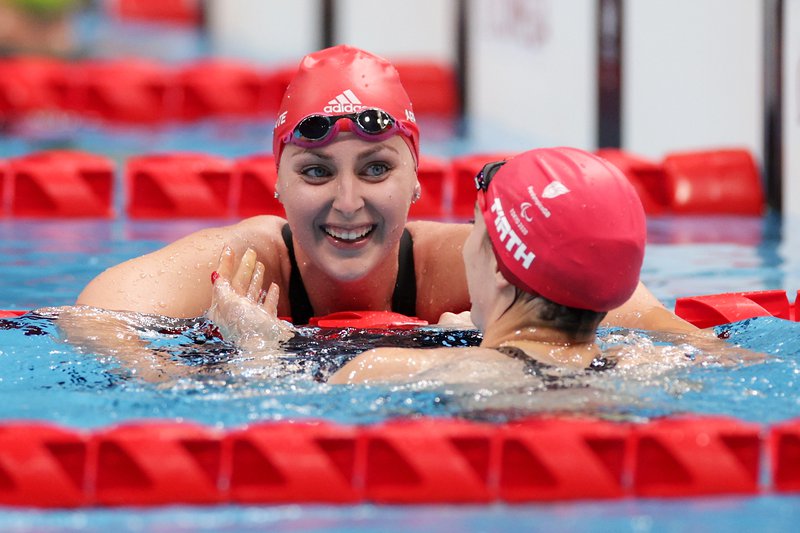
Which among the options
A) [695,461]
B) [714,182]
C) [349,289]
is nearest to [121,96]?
[714,182]

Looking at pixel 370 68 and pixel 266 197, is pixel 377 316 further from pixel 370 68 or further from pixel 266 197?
pixel 266 197

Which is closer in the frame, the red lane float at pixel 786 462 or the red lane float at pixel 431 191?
the red lane float at pixel 786 462

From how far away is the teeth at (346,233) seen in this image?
3645 mm

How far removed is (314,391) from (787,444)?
1063mm

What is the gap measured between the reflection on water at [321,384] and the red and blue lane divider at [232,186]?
2.95m

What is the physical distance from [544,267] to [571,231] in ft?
0.34

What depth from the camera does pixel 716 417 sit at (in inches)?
112

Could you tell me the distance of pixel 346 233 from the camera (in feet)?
12.0

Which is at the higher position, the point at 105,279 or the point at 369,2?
the point at 369,2

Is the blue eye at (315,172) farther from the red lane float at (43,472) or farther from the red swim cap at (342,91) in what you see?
the red lane float at (43,472)

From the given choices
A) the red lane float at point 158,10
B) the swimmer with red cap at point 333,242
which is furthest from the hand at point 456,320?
the red lane float at point 158,10

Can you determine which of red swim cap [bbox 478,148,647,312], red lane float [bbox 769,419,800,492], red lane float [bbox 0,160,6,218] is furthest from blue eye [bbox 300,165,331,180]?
red lane float [bbox 0,160,6,218]

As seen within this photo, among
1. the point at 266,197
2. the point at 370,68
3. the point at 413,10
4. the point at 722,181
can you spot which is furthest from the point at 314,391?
the point at 413,10

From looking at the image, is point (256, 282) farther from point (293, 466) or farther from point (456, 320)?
point (293, 466)
